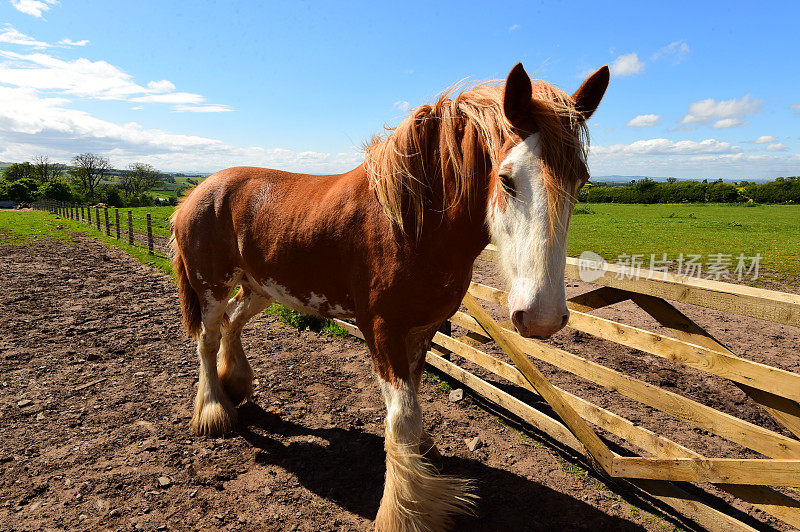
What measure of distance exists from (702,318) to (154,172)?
4154 inches

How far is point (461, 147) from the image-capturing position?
2.10 m

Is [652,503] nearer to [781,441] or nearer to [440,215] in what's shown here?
[781,441]

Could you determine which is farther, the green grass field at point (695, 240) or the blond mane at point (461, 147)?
the green grass field at point (695, 240)

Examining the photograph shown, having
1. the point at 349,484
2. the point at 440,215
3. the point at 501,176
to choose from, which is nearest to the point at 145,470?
the point at 349,484

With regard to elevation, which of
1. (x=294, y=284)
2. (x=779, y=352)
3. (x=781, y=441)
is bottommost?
(x=779, y=352)

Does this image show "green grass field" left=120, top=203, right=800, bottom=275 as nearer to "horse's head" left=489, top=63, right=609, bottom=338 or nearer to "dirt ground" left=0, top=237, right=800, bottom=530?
"dirt ground" left=0, top=237, right=800, bottom=530

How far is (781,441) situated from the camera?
227 centimetres

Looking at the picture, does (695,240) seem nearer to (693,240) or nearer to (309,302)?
(693,240)

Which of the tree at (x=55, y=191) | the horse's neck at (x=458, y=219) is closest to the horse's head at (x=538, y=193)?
the horse's neck at (x=458, y=219)

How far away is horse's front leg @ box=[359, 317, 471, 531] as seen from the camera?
242 centimetres

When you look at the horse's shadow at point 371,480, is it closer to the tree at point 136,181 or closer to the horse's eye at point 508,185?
the horse's eye at point 508,185

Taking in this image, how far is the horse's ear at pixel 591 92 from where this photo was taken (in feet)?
6.09

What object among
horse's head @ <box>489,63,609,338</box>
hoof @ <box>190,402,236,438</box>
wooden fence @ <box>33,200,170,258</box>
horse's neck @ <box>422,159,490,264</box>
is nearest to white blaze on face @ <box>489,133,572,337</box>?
horse's head @ <box>489,63,609,338</box>

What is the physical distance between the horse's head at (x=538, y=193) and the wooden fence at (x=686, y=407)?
1.34 meters
